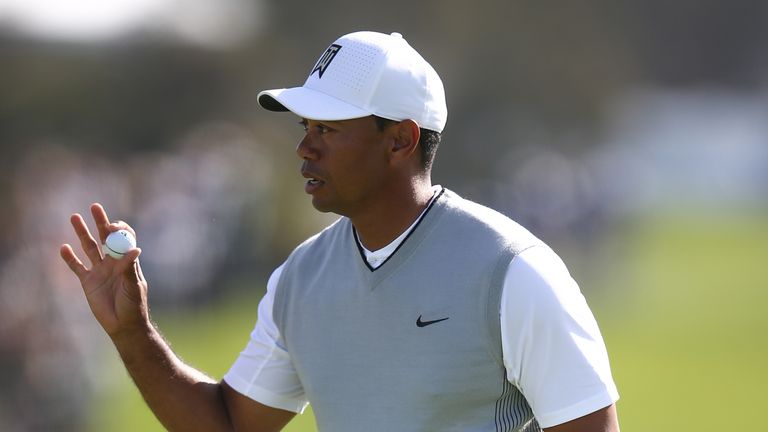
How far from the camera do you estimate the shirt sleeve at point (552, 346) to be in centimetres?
385

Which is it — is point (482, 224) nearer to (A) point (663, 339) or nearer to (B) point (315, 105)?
(B) point (315, 105)

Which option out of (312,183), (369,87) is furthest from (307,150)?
(369,87)

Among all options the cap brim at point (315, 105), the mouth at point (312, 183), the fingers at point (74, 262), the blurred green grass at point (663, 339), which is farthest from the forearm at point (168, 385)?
the blurred green grass at point (663, 339)

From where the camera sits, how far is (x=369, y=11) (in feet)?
141

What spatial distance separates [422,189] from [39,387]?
8440 mm

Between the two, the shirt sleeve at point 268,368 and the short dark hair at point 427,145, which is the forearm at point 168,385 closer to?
the shirt sleeve at point 268,368

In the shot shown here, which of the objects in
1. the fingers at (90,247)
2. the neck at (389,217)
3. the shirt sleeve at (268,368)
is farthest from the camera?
the shirt sleeve at (268,368)

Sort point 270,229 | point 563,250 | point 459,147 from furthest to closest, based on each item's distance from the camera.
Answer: point 459,147, point 563,250, point 270,229

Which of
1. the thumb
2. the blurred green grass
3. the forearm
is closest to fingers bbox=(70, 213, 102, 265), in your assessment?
the thumb

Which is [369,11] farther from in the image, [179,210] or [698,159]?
[698,159]

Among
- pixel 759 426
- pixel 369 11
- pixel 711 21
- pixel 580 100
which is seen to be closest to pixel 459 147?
pixel 369 11

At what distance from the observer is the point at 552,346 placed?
3846 millimetres

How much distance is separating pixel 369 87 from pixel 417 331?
0.76 m

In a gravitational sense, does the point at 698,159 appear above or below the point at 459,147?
below
